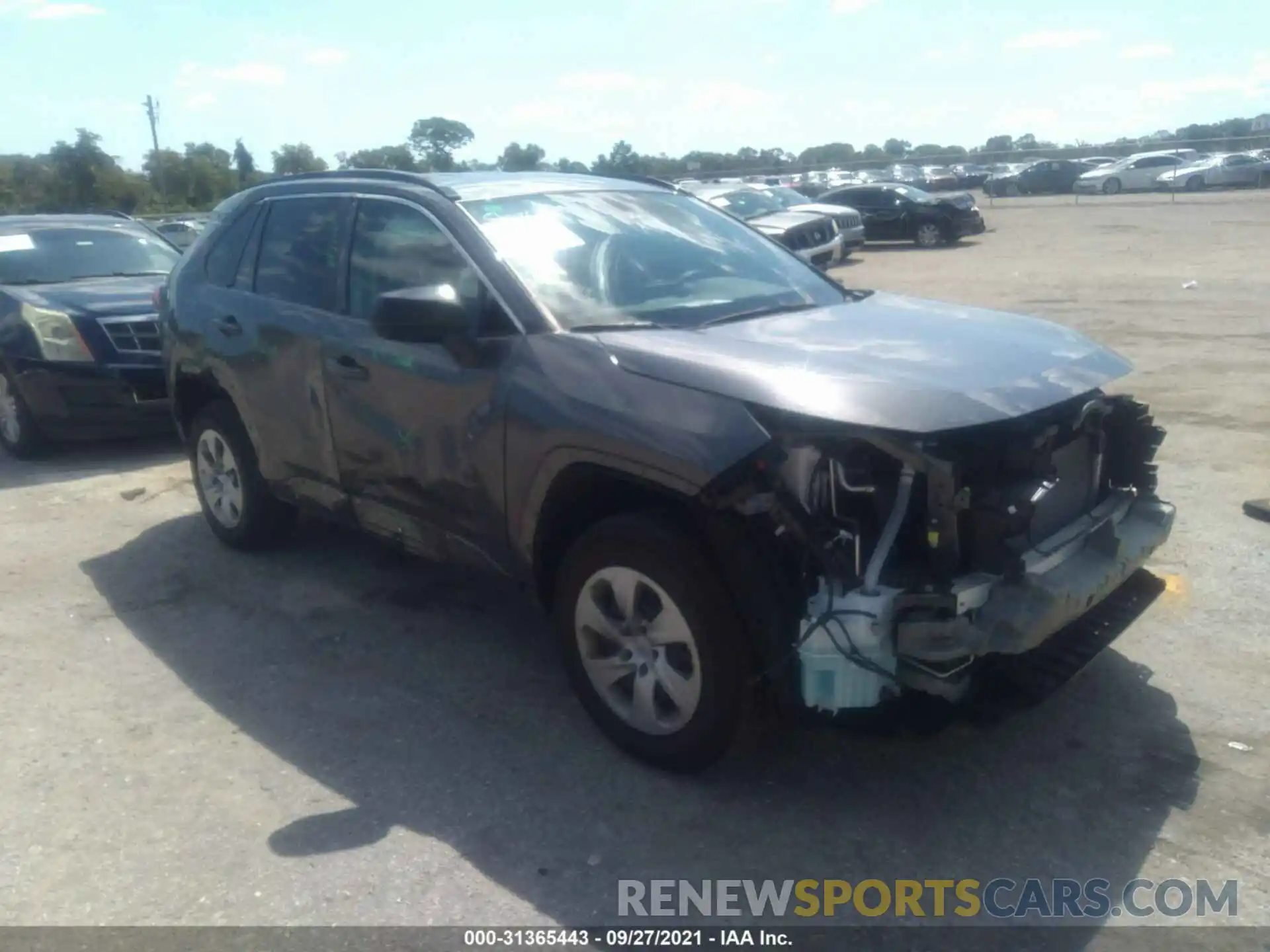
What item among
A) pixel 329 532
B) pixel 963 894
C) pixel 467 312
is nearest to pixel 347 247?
pixel 467 312

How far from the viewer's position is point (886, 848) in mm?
3369

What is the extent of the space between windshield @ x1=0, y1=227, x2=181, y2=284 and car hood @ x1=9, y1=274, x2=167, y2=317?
0.19 meters

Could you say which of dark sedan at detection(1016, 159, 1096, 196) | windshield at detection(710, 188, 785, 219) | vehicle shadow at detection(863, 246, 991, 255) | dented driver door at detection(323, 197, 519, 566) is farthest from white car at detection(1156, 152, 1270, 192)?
dented driver door at detection(323, 197, 519, 566)

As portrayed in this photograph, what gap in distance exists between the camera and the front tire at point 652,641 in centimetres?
343

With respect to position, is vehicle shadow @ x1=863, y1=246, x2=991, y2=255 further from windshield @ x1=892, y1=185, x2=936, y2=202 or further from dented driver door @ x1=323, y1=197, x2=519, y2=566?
dented driver door @ x1=323, y1=197, x2=519, y2=566

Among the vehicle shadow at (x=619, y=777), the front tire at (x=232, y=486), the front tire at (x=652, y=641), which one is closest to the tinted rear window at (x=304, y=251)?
the front tire at (x=232, y=486)

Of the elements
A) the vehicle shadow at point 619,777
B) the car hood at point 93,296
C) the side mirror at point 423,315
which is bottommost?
the vehicle shadow at point 619,777

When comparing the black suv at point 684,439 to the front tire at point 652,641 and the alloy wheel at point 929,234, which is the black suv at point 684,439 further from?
the alloy wheel at point 929,234

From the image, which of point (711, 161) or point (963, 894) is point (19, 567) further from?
point (711, 161)

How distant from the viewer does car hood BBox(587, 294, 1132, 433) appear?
3277 mm

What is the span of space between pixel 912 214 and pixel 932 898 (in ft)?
77.3

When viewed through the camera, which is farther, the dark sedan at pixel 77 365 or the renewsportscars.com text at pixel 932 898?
the dark sedan at pixel 77 365

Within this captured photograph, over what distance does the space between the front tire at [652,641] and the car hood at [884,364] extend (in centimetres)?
53

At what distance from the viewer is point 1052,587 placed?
341 centimetres
